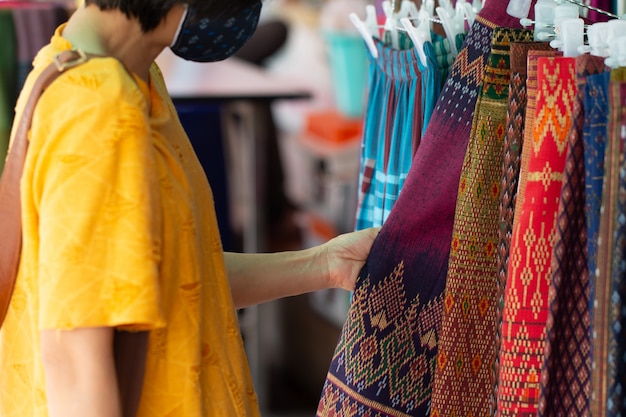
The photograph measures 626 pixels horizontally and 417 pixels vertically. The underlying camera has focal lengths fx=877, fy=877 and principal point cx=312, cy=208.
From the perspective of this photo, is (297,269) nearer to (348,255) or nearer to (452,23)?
(348,255)

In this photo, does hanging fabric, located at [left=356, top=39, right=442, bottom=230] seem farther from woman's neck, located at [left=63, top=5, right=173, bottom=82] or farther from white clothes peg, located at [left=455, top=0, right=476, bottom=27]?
woman's neck, located at [left=63, top=5, right=173, bottom=82]

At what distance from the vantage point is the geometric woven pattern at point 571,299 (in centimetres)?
93

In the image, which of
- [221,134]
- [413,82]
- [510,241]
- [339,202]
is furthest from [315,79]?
[510,241]

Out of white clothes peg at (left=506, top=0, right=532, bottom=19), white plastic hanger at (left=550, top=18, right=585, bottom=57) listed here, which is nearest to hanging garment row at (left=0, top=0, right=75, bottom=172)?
white clothes peg at (left=506, top=0, right=532, bottom=19)

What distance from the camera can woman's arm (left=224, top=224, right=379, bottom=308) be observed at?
1327 millimetres

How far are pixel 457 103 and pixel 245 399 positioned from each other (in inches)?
19.3

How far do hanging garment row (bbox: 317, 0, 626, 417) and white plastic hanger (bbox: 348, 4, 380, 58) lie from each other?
0.28 m

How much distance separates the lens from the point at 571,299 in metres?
0.96

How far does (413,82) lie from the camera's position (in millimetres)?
1351

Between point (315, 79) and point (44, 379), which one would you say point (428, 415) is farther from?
point (315, 79)

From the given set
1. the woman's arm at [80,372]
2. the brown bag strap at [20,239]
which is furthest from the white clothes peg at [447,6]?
the woman's arm at [80,372]

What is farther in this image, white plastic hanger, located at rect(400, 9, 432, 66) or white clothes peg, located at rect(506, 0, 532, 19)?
white plastic hanger, located at rect(400, 9, 432, 66)

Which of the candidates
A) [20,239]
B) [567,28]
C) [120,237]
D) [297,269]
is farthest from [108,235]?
[567,28]

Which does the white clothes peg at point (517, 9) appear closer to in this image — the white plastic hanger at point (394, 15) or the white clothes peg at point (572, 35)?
the white clothes peg at point (572, 35)
